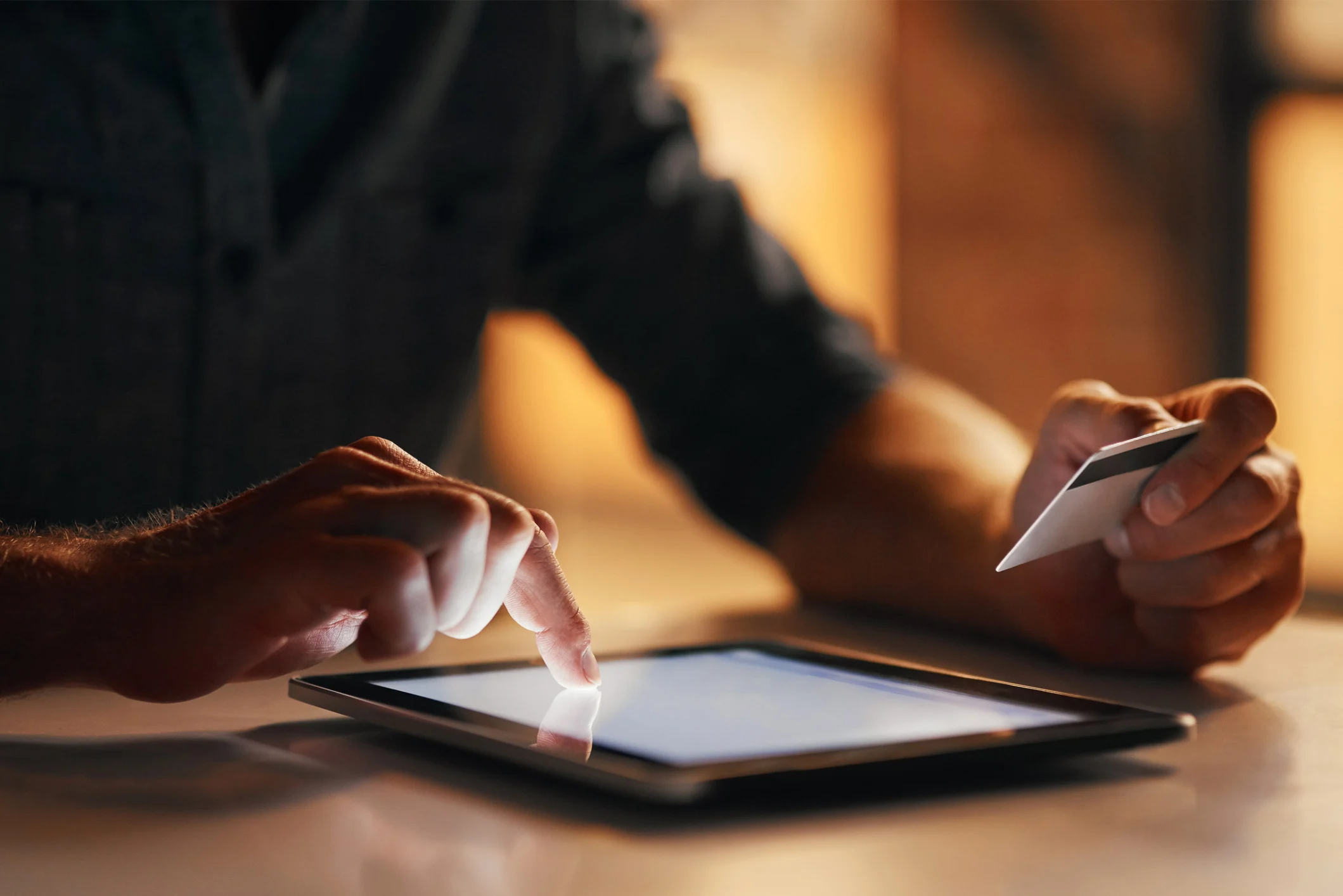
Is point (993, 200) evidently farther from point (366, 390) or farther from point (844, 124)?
point (366, 390)

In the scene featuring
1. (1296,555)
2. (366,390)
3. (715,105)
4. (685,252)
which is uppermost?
(715,105)

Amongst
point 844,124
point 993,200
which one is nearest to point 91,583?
point 993,200

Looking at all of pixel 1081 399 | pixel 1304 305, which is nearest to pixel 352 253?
Result: pixel 1081 399

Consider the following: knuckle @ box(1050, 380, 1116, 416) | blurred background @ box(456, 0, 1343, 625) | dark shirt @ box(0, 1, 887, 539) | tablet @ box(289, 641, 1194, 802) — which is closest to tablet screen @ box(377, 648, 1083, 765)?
tablet @ box(289, 641, 1194, 802)

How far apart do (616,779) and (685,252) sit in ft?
2.71

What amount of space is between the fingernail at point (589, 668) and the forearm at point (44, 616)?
0.64ft

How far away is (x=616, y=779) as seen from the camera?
0.38m

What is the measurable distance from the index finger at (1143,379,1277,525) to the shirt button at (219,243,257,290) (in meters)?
0.67

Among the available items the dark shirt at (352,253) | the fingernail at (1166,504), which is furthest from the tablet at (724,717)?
the dark shirt at (352,253)

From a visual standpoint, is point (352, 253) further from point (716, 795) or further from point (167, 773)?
point (716, 795)

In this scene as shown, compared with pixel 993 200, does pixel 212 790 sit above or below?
below

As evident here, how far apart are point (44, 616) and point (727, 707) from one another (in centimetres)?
27

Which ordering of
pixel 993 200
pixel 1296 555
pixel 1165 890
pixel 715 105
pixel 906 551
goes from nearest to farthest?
pixel 1165 890, pixel 1296 555, pixel 906 551, pixel 993 200, pixel 715 105

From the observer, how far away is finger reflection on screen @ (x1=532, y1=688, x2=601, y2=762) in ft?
1.37
